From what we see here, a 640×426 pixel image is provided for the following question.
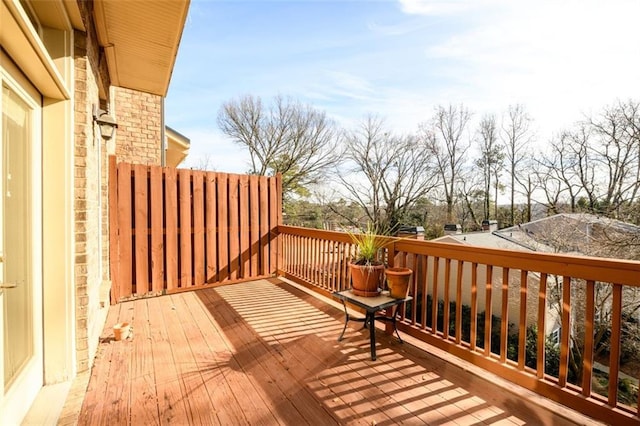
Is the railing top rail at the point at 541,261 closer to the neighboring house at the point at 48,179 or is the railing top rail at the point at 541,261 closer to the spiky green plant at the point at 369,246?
the spiky green plant at the point at 369,246

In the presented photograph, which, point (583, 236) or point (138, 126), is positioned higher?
point (138, 126)

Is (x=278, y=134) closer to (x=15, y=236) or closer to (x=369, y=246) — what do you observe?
(x=369, y=246)

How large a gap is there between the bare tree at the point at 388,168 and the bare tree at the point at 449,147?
0.67m

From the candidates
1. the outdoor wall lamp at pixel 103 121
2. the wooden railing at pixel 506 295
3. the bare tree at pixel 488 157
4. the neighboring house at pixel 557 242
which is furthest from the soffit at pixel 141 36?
the bare tree at pixel 488 157

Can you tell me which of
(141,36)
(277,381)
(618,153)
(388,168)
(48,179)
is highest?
(388,168)

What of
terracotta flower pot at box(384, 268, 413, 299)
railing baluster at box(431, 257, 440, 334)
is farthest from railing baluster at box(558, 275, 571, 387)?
terracotta flower pot at box(384, 268, 413, 299)

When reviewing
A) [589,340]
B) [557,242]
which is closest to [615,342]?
[589,340]

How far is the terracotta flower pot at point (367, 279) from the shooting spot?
2.95m

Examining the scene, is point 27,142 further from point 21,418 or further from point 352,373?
point 352,373

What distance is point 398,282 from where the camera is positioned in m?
2.91

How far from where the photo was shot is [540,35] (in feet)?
30.6

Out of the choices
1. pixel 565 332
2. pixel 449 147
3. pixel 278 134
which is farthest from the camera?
pixel 449 147

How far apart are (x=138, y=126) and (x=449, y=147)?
712 inches

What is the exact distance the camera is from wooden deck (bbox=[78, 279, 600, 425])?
6.27 feet
